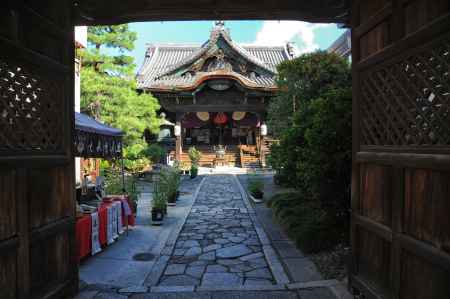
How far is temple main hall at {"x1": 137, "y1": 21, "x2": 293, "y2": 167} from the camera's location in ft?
73.6

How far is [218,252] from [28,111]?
13.6 feet

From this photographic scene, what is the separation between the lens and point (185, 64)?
24344 mm

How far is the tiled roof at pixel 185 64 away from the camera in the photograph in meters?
22.6

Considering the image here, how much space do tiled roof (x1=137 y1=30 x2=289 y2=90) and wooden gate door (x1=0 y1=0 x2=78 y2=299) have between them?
18902 millimetres

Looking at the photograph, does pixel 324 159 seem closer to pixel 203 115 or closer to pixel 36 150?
pixel 36 150

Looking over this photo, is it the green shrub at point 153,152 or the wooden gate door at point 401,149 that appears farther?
the green shrub at point 153,152

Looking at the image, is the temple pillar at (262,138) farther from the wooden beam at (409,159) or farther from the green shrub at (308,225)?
the wooden beam at (409,159)

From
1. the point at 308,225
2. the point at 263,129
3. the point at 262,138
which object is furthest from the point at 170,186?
the point at 262,138

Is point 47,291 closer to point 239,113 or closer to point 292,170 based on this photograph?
point 292,170

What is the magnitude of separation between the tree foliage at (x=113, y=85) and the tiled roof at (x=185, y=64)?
7.74 m

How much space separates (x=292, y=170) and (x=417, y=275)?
467cm

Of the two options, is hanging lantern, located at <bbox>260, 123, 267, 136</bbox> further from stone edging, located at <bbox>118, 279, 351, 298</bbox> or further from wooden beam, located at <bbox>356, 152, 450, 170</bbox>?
wooden beam, located at <bbox>356, 152, 450, 170</bbox>

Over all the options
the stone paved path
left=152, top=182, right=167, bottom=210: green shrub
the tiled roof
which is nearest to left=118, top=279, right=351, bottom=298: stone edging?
the stone paved path

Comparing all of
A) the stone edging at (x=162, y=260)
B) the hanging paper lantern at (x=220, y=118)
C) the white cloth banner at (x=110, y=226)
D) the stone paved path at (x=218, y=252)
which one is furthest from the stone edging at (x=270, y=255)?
the hanging paper lantern at (x=220, y=118)
